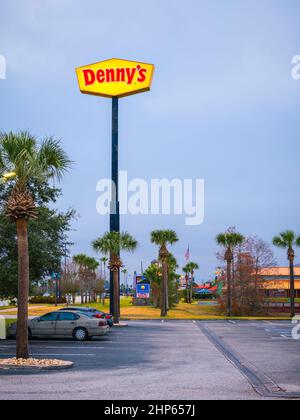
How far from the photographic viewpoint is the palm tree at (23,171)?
1839cm

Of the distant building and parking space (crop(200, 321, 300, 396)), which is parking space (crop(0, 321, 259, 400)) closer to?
parking space (crop(200, 321, 300, 396))

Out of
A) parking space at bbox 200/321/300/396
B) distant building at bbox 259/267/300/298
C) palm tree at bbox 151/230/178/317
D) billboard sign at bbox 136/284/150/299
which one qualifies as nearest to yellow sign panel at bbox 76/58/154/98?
palm tree at bbox 151/230/178/317

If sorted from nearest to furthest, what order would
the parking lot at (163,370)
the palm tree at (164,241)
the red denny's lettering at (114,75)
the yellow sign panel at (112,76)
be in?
the parking lot at (163,370)
the yellow sign panel at (112,76)
the red denny's lettering at (114,75)
the palm tree at (164,241)

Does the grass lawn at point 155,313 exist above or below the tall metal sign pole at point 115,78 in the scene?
below

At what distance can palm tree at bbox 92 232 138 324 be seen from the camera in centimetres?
4259

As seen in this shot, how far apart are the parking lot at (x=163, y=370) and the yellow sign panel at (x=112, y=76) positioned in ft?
96.3

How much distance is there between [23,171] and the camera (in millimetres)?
18750

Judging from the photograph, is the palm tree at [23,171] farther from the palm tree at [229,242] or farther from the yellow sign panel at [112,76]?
the palm tree at [229,242]

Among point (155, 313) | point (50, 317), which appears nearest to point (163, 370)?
point (50, 317)

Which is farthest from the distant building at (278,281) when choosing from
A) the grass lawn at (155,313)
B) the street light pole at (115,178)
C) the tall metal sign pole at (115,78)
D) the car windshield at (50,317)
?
the car windshield at (50,317)

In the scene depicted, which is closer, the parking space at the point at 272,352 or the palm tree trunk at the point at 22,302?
the parking space at the point at 272,352

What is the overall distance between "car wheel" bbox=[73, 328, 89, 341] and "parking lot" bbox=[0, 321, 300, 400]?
60 cm

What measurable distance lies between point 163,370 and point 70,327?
10.8m
